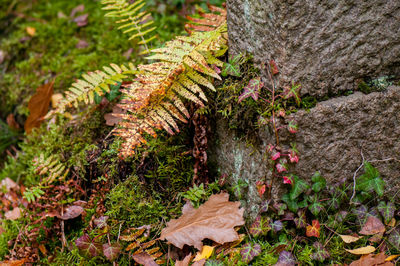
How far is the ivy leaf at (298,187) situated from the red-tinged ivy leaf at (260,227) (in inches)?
9.9

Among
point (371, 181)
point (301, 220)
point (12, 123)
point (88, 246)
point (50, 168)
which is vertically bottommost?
point (301, 220)

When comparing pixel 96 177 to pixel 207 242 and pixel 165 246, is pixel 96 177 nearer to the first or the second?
pixel 165 246

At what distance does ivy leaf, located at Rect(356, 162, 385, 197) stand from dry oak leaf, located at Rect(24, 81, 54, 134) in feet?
9.61

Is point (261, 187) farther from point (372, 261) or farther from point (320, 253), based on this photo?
point (372, 261)

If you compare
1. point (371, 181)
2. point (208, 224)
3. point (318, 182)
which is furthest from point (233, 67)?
point (371, 181)

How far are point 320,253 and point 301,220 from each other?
23 cm

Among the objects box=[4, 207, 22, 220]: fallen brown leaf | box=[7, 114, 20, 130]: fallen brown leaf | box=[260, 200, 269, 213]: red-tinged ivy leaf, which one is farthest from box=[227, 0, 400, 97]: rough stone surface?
box=[7, 114, 20, 130]: fallen brown leaf

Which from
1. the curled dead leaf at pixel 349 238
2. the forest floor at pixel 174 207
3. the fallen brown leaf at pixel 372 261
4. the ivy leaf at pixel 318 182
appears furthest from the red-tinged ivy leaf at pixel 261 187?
the fallen brown leaf at pixel 372 261

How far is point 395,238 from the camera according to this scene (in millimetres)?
2271

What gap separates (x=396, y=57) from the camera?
2.29 meters

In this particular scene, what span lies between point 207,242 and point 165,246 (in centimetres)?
30

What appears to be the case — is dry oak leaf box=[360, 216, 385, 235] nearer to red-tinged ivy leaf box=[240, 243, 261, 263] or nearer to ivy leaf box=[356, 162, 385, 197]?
ivy leaf box=[356, 162, 385, 197]

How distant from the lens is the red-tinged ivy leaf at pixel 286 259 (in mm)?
2186

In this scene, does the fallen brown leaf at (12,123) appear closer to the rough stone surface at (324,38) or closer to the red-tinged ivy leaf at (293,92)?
the rough stone surface at (324,38)
